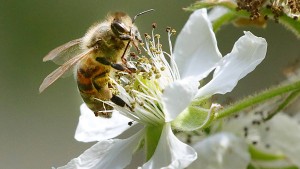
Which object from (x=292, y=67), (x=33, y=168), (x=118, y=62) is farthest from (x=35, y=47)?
(x=118, y=62)

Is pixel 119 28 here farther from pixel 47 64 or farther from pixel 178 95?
pixel 47 64

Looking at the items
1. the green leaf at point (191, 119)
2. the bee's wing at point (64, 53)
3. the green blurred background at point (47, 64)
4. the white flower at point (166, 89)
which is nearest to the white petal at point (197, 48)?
the white flower at point (166, 89)

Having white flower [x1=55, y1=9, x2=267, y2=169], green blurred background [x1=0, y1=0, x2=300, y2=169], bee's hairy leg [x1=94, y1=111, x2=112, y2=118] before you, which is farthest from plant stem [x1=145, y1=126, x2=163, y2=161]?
green blurred background [x1=0, y1=0, x2=300, y2=169]

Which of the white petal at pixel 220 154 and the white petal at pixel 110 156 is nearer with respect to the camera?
the white petal at pixel 110 156

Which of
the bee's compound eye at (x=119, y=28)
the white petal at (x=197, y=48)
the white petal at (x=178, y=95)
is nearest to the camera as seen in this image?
the white petal at (x=178, y=95)

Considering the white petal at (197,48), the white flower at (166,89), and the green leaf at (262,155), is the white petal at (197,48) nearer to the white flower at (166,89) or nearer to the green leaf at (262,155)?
the white flower at (166,89)

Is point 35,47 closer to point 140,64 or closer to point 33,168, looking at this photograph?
point 33,168
